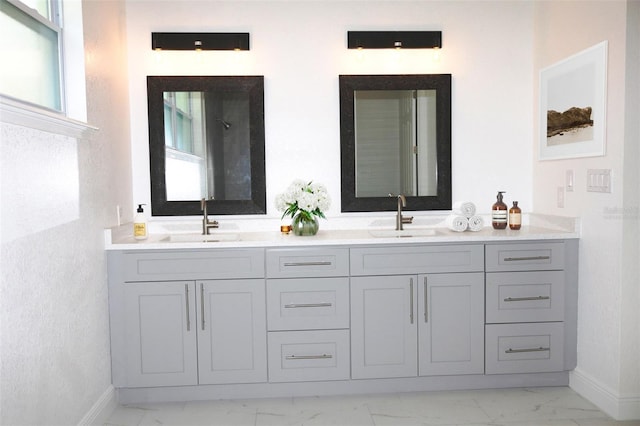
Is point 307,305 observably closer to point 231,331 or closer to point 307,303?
point 307,303

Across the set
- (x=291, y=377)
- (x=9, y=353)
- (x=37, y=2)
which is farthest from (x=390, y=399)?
(x=37, y=2)

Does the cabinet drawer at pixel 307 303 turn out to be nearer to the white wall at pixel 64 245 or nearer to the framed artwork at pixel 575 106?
the white wall at pixel 64 245

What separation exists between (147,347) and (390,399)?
1.38m

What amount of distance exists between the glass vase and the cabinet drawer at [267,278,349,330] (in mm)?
330

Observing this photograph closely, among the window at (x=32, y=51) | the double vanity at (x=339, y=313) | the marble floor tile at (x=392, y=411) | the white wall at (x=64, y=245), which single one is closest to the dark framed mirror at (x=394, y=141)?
the double vanity at (x=339, y=313)

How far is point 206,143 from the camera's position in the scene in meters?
3.37

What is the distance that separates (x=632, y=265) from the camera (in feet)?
8.70

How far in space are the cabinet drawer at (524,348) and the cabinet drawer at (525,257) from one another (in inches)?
13.1

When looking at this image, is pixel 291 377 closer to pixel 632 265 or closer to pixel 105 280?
pixel 105 280

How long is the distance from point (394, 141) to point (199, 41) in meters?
1.39

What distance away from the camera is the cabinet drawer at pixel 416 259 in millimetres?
2951

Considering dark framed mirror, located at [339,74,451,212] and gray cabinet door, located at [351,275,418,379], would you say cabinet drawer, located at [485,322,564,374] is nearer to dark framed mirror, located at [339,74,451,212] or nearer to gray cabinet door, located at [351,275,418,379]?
gray cabinet door, located at [351,275,418,379]

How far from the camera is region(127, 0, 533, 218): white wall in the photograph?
11.0 feet

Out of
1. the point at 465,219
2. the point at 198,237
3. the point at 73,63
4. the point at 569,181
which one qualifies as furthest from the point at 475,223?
the point at 73,63
